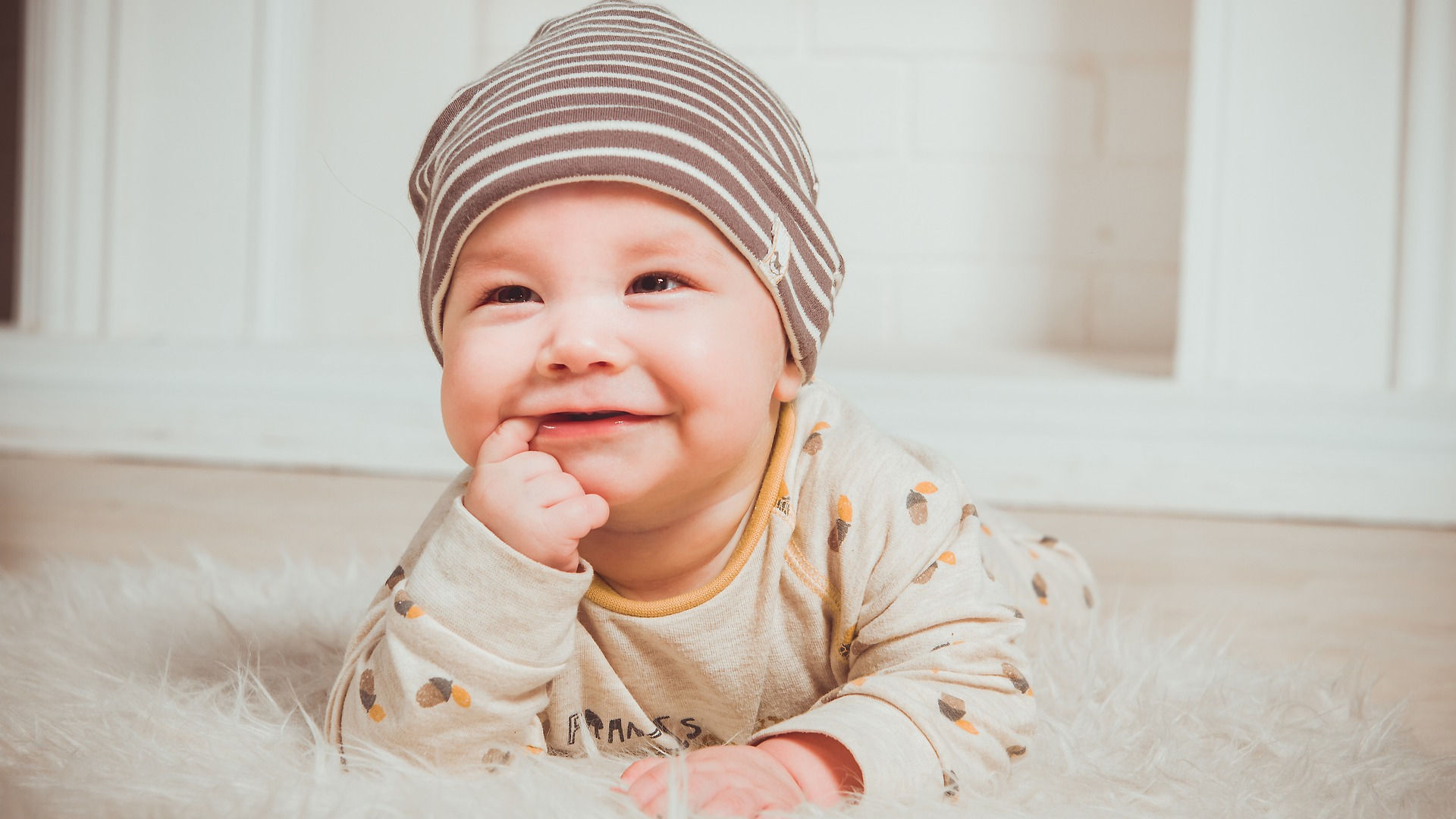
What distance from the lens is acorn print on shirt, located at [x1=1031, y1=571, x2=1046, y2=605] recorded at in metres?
0.95

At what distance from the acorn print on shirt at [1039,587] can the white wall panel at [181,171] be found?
56.1 inches

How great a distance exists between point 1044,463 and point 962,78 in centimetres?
95

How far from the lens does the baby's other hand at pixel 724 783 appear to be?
562 mm

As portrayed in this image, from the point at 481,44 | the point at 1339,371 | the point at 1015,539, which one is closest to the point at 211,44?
the point at 481,44

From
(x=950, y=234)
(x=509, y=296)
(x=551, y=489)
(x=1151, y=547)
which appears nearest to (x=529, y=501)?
(x=551, y=489)

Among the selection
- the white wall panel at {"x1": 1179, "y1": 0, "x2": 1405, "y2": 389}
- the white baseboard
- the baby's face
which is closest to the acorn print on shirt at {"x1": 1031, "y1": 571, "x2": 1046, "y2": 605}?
the baby's face

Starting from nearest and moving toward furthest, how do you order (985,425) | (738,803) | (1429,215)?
(738,803) → (1429,215) → (985,425)

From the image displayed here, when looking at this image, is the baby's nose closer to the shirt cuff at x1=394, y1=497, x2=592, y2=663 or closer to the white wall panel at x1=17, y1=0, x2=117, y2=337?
the shirt cuff at x1=394, y1=497, x2=592, y2=663

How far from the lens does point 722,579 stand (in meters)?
0.71

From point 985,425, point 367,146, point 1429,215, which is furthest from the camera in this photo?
point 367,146

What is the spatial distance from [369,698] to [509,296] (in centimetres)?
21

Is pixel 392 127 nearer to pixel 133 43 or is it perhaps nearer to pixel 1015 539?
pixel 133 43

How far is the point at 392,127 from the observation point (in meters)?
2.16

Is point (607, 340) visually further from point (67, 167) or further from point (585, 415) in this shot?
point (67, 167)
